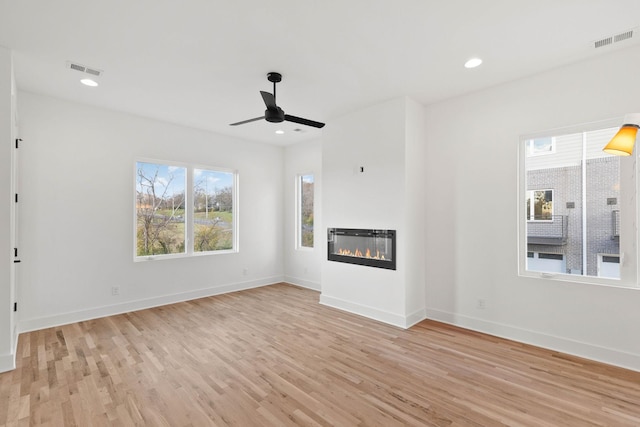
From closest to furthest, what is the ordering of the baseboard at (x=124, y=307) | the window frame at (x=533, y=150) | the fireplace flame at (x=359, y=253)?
the window frame at (x=533, y=150), the baseboard at (x=124, y=307), the fireplace flame at (x=359, y=253)

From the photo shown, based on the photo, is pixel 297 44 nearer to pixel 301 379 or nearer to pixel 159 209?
pixel 301 379

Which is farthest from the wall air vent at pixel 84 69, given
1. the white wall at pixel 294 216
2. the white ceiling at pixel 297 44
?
the white wall at pixel 294 216

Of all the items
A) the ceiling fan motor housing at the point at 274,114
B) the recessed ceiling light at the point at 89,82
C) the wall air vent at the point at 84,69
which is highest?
the wall air vent at the point at 84,69

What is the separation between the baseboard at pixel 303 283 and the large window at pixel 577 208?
138 inches

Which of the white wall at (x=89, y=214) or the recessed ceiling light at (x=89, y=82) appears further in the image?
the white wall at (x=89, y=214)

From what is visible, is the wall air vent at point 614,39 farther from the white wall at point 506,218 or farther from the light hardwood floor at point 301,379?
the light hardwood floor at point 301,379

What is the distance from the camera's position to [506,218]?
365 centimetres

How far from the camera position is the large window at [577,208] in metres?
3.00

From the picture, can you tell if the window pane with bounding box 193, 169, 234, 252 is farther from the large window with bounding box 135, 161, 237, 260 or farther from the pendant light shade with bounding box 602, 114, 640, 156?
the pendant light shade with bounding box 602, 114, 640, 156

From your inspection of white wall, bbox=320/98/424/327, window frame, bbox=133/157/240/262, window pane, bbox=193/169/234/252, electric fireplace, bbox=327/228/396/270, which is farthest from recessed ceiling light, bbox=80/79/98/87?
electric fireplace, bbox=327/228/396/270

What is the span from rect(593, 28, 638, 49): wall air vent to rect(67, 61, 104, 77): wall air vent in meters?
4.92

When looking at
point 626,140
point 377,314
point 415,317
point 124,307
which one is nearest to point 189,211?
point 124,307

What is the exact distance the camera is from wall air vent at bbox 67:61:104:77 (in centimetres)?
318

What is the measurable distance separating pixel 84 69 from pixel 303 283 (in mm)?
4749
